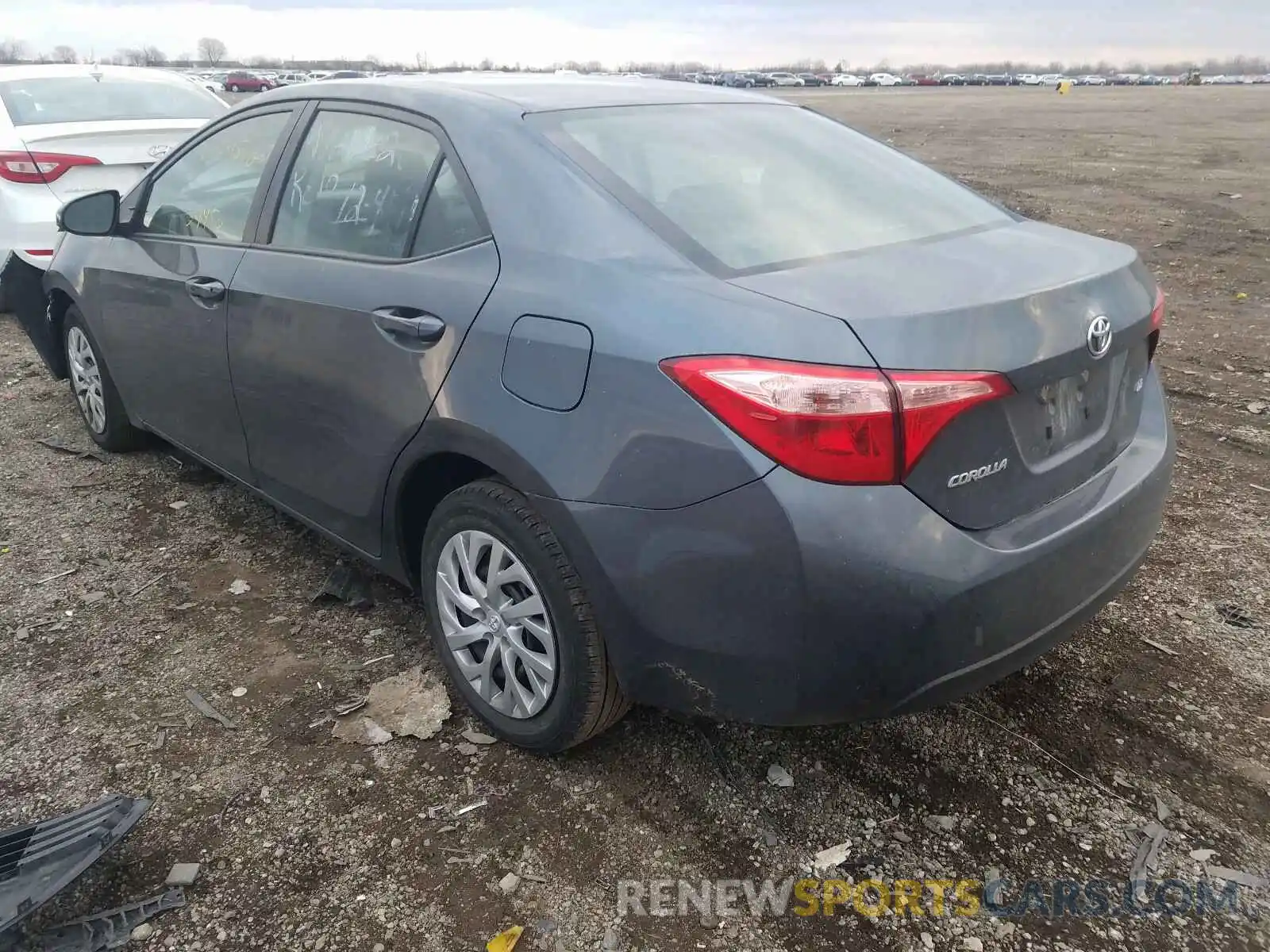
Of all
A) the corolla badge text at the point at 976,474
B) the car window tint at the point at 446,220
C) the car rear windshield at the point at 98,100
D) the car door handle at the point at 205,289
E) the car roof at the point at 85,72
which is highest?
the car roof at the point at 85,72

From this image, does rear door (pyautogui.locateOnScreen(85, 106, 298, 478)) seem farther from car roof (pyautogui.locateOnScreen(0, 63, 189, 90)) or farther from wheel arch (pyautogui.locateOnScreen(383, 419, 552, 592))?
car roof (pyautogui.locateOnScreen(0, 63, 189, 90))

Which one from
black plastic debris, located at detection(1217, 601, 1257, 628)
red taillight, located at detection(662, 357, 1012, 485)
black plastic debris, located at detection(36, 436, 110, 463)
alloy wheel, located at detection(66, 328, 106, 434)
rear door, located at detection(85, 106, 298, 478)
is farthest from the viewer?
black plastic debris, located at detection(36, 436, 110, 463)

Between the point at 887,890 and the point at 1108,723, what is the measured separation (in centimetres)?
94

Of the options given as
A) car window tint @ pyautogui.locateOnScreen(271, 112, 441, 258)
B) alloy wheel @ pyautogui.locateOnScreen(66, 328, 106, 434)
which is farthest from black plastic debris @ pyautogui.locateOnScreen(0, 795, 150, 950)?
alloy wheel @ pyautogui.locateOnScreen(66, 328, 106, 434)

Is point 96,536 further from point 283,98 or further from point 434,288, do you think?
point 434,288

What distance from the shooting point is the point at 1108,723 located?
269cm

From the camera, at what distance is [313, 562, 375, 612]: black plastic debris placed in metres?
3.39

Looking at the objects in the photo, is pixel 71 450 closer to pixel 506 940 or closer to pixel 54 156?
pixel 54 156

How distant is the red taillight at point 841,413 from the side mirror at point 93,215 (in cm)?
315

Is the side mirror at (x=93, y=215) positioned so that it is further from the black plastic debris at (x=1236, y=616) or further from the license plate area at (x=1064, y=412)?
the black plastic debris at (x=1236, y=616)

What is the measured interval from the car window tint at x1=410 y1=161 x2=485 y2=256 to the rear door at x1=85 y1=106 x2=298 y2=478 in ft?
3.02

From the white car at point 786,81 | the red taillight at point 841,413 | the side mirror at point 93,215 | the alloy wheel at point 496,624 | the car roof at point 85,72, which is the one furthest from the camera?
the white car at point 786,81

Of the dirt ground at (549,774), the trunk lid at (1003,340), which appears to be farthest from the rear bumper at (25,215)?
the trunk lid at (1003,340)

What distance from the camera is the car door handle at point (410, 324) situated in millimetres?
2430
